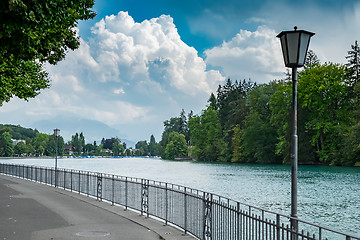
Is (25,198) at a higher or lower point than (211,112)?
lower

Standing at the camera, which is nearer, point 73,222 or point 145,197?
point 73,222

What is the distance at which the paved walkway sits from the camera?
1091 cm

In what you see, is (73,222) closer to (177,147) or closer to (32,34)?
(32,34)

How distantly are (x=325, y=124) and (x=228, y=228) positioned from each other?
225ft

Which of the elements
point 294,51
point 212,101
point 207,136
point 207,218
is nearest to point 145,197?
point 207,218

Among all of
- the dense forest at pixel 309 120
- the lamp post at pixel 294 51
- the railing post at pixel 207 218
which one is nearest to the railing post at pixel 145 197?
the railing post at pixel 207 218

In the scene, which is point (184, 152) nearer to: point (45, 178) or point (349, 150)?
point (349, 150)

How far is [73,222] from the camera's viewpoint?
12953mm

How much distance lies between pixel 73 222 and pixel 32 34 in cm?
583

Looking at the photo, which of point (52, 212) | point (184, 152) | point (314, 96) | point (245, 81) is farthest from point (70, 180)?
point (184, 152)

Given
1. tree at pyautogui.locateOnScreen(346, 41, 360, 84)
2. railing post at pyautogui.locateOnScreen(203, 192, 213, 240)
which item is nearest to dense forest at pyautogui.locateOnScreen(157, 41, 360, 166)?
tree at pyautogui.locateOnScreen(346, 41, 360, 84)

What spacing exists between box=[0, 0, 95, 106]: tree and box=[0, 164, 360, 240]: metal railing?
18.2ft

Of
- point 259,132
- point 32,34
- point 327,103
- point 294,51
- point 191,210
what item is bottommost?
point 191,210

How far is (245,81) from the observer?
466 ft
